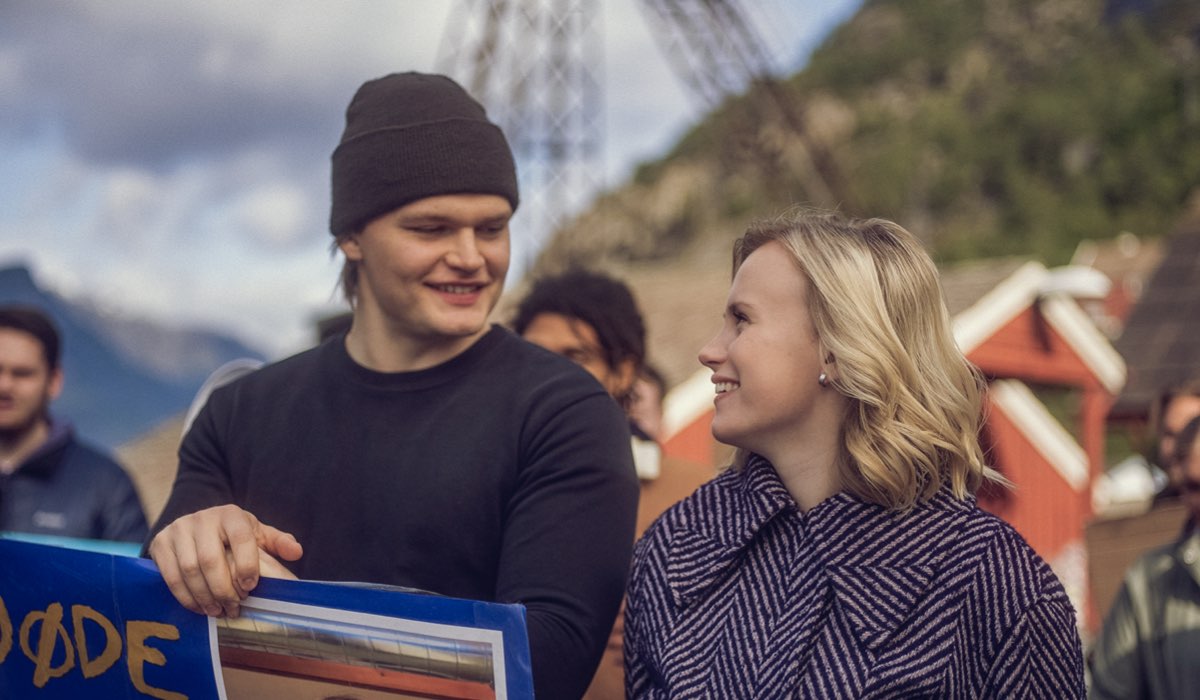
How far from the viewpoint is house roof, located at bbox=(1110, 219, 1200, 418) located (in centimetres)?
1179

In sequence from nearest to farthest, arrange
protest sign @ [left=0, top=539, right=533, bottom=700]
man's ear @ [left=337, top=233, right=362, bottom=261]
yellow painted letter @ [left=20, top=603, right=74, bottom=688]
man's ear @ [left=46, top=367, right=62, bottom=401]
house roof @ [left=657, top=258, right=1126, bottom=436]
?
protest sign @ [left=0, top=539, right=533, bottom=700]
yellow painted letter @ [left=20, top=603, right=74, bottom=688]
man's ear @ [left=337, top=233, right=362, bottom=261]
man's ear @ [left=46, top=367, right=62, bottom=401]
house roof @ [left=657, top=258, right=1126, bottom=436]

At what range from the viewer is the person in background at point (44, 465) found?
3.96 m

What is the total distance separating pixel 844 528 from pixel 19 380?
10.2ft

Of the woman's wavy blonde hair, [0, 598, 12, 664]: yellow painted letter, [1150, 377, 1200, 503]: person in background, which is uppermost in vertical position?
[0, 598, 12, 664]: yellow painted letter

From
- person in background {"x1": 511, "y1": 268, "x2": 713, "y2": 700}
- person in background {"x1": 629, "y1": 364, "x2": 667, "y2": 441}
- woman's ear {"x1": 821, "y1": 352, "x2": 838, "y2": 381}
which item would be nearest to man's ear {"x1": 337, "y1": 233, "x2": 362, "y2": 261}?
woman's ear {"x1": 821, "y1": 352, "x2": 838, "y2": 381}

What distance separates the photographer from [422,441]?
1.95 metres

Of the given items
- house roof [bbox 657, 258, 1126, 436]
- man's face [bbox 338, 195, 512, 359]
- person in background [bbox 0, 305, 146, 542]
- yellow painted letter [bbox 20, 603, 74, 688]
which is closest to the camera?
yellow painted letter [bbox 20, 603, 74, 688]

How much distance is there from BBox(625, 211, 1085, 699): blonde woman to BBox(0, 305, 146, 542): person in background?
2483 millimetres

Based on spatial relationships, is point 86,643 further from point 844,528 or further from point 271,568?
point 844,528

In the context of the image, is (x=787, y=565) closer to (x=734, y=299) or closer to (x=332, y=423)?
(x=734, y=299)

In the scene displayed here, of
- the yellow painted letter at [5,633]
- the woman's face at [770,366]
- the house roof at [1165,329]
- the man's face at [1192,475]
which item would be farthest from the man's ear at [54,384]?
the house roof at [1165,329]

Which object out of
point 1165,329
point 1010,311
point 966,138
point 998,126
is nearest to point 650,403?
point 1165,329

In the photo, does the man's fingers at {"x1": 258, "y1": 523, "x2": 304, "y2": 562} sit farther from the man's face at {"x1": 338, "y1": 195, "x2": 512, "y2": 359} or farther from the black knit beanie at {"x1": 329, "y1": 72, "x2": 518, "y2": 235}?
the black knit beanie at {"x1": 329, "y1": 72, "x2": 518, "y2": 235}

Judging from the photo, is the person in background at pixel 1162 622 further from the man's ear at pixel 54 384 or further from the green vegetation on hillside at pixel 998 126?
the green vegetation on hillside at pixel 998 126
